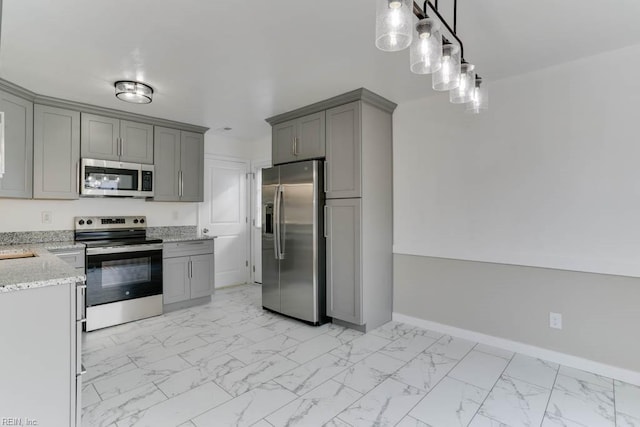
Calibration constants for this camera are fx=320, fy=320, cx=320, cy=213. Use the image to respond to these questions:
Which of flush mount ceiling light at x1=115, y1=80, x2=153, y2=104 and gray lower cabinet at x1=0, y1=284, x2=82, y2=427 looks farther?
flush mount ceiling light at x1=115, y1=80, x2=153, y2=104

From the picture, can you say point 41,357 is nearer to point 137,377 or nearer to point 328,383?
point 137,377

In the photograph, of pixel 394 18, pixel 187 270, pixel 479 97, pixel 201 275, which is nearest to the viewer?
pixel 394 18

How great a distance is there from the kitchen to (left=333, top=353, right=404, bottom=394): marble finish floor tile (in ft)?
0.28

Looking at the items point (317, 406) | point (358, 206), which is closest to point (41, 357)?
point (317, 406)

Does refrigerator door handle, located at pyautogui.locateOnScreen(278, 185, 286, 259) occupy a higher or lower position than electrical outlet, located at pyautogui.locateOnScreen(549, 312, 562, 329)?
higher

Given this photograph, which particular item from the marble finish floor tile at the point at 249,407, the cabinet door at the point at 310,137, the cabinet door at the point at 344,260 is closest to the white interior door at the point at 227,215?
the cabinet door at the point at 310,137

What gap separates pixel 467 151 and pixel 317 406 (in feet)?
8.31

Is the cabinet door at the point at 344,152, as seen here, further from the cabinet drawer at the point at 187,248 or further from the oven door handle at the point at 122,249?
the oven door handle at the point at 122,249

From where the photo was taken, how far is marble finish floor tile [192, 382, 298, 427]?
6.15 ft

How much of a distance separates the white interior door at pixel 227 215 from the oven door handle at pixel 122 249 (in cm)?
104

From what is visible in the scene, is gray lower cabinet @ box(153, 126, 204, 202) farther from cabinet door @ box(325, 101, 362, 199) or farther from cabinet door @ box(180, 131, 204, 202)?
cabinet door @ box(325, 101, 362, 199)

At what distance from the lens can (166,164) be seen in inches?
160

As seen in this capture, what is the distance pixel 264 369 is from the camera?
8.14ft

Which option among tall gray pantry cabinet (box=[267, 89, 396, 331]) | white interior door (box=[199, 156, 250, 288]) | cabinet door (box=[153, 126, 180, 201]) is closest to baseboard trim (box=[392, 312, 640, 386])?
tall gray pantry cabinet (box=[267, 89, 396, 331])
